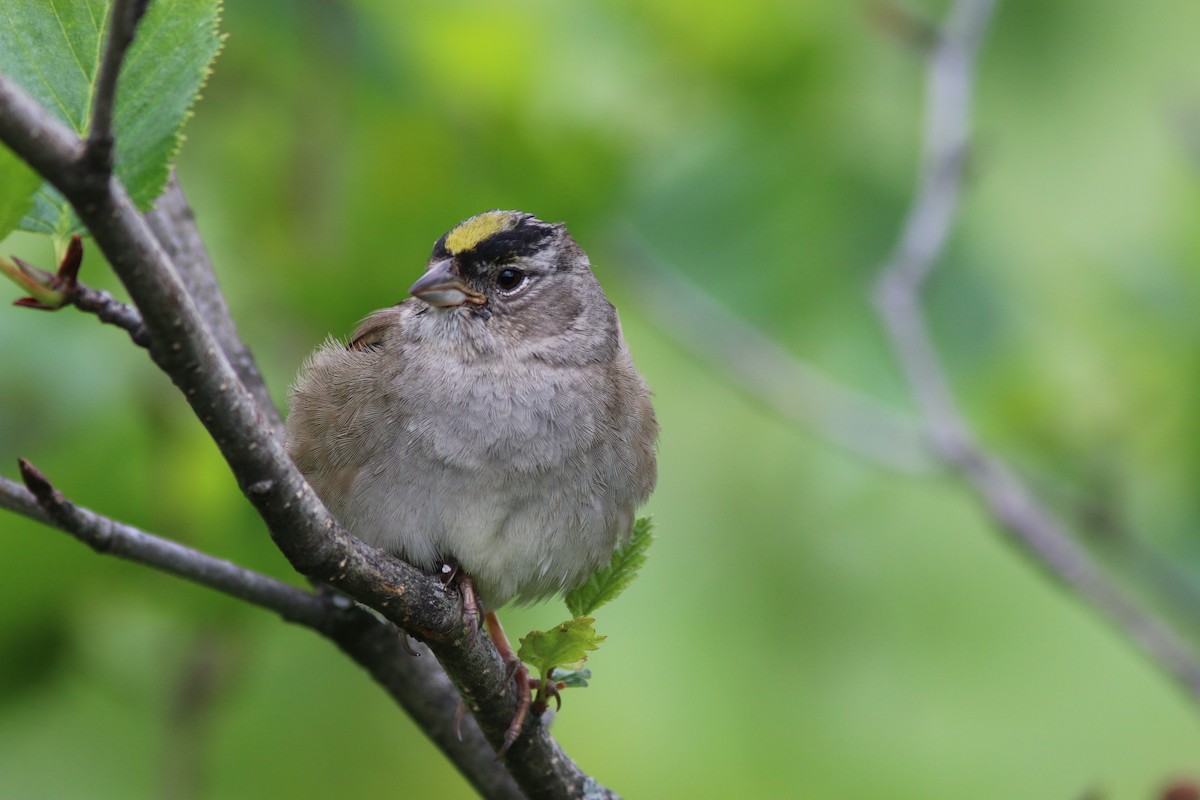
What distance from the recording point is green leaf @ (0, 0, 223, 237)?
1829mm

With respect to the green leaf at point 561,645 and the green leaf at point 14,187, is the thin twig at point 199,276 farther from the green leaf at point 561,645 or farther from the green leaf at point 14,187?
the green leaf at point 14,187

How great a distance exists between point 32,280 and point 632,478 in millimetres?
1630

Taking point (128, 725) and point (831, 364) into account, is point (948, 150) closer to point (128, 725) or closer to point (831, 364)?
point (831, 364)

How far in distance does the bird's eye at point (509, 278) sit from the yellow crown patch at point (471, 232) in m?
0.12

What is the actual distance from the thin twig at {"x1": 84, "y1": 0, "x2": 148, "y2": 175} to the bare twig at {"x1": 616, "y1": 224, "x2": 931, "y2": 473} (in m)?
2.77

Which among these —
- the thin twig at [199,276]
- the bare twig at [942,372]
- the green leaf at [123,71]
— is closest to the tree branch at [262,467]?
the green leaf at [123,71]

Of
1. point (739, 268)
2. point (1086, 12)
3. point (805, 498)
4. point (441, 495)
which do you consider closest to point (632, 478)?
point (441, 495)

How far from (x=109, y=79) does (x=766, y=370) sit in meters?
2.91

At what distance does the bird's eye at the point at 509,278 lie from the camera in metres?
3.55

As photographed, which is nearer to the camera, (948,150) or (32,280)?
(32,280)

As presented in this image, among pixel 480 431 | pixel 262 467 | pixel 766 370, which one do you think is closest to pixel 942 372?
pixel 766 370

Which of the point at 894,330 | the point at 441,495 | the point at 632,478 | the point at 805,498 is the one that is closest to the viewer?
the point at 441,495

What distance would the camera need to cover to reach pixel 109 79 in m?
1.45

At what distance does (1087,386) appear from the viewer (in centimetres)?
434
